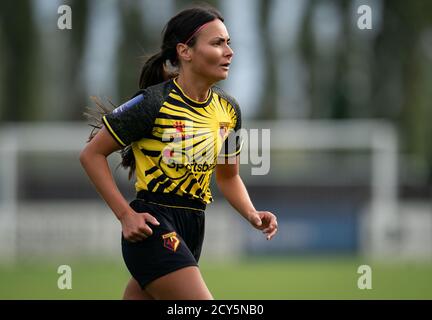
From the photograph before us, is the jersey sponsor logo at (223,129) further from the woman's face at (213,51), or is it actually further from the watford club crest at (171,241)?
Result: the watford club crest at (171,241)

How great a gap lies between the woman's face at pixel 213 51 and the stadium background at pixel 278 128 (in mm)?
12472

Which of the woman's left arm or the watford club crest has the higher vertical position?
the woman's left arm

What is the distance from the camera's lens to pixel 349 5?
24.6 m

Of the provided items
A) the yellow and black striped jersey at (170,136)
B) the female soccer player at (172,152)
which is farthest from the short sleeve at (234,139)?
the yellow and black striped jersey at (170,136)

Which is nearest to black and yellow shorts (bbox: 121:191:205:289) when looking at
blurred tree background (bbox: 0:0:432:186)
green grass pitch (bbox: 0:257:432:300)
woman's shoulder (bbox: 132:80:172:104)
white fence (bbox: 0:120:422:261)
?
woman's shoulder (bbox: 132:80:172:104)

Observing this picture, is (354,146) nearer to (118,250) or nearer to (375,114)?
(375,114)

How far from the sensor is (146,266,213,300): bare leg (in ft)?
15.8

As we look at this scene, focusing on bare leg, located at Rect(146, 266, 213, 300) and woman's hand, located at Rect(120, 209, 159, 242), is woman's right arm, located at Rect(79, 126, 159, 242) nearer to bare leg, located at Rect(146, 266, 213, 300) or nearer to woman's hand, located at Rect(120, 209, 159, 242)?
woman's hand, located at Rect(120, 209, 159, 242)

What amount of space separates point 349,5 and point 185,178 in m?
20.3

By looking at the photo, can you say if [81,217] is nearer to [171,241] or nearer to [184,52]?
[184,52]

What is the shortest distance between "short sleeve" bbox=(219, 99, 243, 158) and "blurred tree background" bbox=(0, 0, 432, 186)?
59.4 feet

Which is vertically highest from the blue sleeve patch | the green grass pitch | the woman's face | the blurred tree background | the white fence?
the blurred tree background

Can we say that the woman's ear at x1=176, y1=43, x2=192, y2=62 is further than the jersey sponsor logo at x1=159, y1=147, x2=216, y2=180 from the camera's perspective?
Yes
